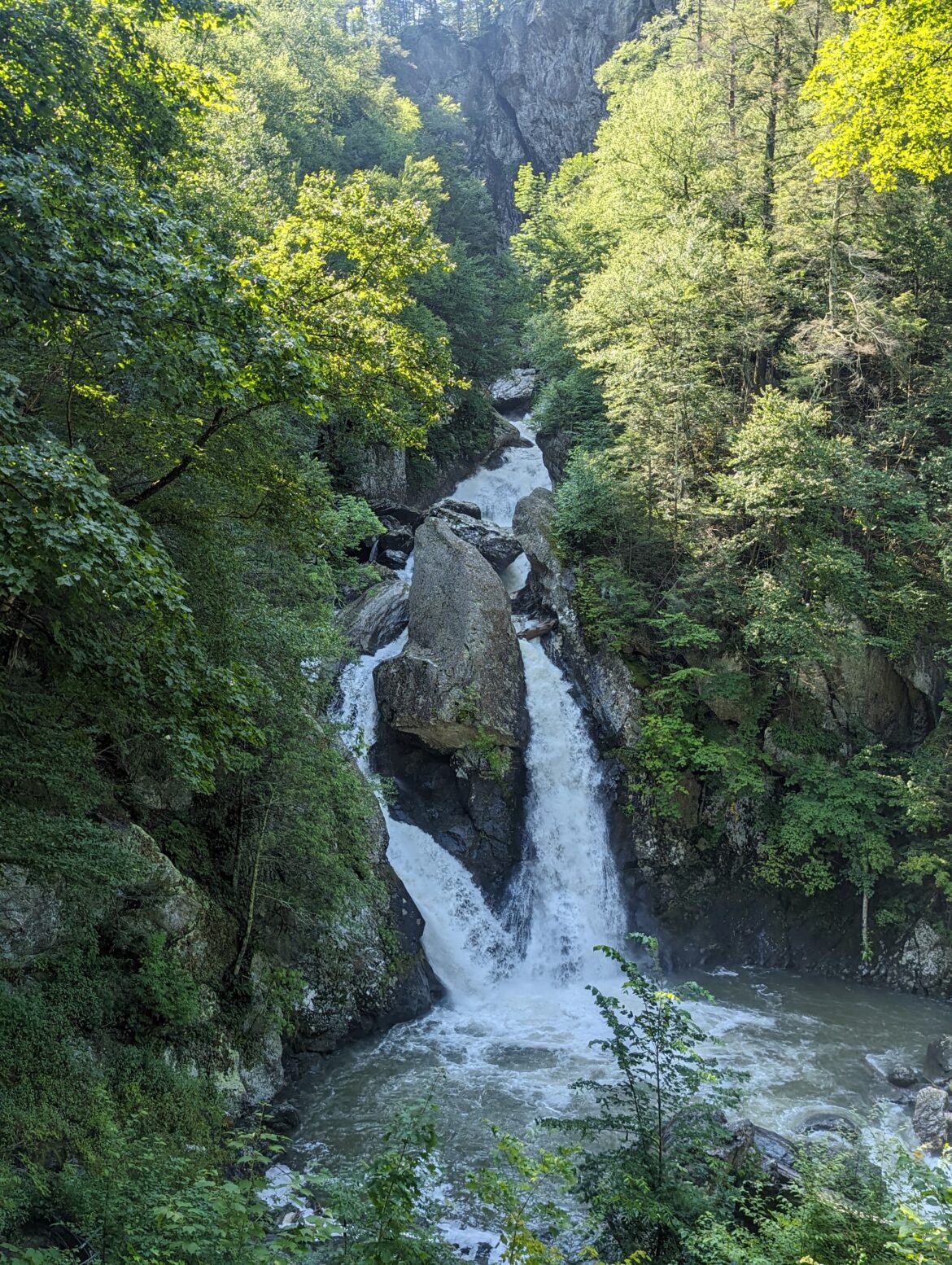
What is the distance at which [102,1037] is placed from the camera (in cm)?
702

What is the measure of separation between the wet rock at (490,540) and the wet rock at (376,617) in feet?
9.96

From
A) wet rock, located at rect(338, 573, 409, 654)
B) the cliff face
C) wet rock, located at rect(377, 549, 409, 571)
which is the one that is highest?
the cliff face

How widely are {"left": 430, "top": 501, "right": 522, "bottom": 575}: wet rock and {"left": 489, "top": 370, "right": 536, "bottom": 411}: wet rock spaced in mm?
10801

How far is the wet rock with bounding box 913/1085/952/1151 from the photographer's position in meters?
9.11

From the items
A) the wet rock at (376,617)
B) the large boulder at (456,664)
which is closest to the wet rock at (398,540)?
the wet rock at (376,617)

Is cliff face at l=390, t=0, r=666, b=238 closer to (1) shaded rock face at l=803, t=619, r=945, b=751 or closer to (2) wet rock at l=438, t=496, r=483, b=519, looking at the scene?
(2) wet rock at l=438, t=496, r=483, b=519

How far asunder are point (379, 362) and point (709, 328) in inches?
488

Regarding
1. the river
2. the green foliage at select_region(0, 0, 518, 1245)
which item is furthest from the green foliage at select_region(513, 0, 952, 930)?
the green foliage at select_region(0, 0, 518, 1245)

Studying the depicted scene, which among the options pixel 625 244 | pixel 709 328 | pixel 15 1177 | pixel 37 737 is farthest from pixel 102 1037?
pixel 625 244

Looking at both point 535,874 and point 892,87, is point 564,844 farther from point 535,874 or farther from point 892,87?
point 892,87

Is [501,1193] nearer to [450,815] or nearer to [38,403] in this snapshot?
[38,403]

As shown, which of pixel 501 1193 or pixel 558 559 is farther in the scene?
pixel 558 559

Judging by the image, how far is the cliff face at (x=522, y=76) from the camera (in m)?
42.4

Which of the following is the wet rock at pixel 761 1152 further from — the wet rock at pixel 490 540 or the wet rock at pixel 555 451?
the wet rock at pixel 555 451
